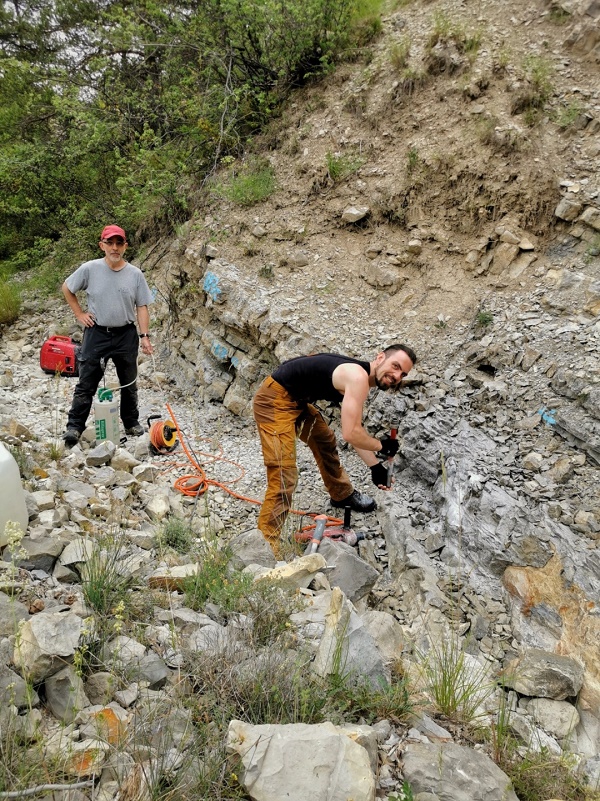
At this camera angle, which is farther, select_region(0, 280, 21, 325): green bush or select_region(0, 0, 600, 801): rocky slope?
select_region(0, 280, 21, 325): green bush

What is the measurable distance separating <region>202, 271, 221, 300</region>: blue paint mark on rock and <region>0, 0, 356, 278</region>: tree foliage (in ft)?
5.66

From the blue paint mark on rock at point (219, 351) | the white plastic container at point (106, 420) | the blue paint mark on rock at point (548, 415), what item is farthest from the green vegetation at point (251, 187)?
the blue paint mark on rock at point (548, 415)

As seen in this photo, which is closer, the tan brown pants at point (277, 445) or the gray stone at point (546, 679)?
the gray stone at point (546, 679)

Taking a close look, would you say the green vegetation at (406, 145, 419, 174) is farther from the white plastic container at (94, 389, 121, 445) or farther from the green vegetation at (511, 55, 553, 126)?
the white plastic container at (94, 389, 121, 445)

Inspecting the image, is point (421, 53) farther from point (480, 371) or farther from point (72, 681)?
point (72, 681)

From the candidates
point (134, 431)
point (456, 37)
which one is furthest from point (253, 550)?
point (456, 37)

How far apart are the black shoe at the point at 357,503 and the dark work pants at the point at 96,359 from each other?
2.42 metres

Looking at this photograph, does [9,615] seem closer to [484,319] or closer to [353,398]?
[353,398]

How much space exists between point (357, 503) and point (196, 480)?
5.01 feet

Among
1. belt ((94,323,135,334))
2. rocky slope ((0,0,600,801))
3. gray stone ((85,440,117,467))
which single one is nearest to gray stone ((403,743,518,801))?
rocky slope ((0,0,600,801))

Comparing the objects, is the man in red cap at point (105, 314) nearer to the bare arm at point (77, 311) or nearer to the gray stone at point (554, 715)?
the bare arm at point (77, 311)

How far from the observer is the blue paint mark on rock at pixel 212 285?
695 centimetres

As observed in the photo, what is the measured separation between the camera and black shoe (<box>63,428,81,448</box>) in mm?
5074

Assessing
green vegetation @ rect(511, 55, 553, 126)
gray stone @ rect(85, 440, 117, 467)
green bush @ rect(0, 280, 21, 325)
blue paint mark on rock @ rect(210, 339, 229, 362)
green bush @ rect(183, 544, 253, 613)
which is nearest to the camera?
green bush @ rect(183, 544, 253, 613)
